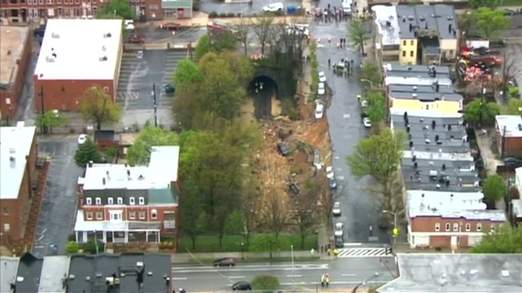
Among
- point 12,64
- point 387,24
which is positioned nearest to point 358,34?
point 387,24

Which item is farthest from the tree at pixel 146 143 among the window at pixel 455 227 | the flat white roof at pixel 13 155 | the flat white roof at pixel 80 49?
the window at pixel 455 227

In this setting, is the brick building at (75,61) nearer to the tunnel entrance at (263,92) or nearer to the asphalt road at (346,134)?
the tunnel entrance at (263,92)

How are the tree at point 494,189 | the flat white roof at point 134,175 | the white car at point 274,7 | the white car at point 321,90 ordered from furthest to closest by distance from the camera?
the white car at point 274,7, the white car at point 321,90, the tree at point 494,189, the flat white roof at point 134,175

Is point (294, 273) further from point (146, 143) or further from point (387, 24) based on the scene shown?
point (387, 24)

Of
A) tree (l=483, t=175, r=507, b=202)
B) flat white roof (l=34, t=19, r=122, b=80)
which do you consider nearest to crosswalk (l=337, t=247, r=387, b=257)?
tree (l=483, t=175, r=507, b=202)

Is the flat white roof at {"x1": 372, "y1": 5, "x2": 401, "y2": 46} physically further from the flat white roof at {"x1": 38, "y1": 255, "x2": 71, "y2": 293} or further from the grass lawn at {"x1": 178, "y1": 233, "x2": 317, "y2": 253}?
the flat white roof at {"x1": 38, "y1": 255, "x2": 71, "y2": 293}

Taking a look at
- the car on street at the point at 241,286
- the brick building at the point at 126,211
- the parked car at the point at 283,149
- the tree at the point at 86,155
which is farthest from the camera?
the parked car at the point at 283,149

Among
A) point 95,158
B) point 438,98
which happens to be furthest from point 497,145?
point 95,158
